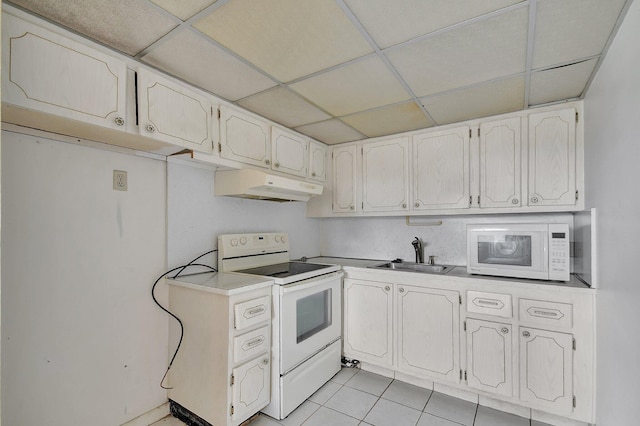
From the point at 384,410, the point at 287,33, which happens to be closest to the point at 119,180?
the point at 287,33

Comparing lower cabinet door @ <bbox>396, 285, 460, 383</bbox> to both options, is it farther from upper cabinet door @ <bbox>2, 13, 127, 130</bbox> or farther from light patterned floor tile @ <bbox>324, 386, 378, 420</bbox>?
upper cabinet door @ <bbox>2, 13, 127, 130</bbox>

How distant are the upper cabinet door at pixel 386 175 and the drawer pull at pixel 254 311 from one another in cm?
147

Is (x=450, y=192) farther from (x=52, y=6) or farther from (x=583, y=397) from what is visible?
(x=52, y=6)

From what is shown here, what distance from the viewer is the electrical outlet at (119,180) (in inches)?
72.0

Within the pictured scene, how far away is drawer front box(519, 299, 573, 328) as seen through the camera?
75.3 inches

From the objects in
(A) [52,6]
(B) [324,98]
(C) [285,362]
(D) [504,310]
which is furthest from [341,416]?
(A) [52,6]

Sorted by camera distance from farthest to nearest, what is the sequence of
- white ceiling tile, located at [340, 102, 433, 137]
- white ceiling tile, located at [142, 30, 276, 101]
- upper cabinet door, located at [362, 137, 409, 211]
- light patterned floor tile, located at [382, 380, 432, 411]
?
upper cabinet door, located at [362, 137, 409, 211]
white ceiling tile, located at [340, 102, 433, 137]
light patterned floor tile, located at [382, 380, 432, 411]
white ceiling tile, located at [142, 30, 276, 101]

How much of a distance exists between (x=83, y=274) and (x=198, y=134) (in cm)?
103

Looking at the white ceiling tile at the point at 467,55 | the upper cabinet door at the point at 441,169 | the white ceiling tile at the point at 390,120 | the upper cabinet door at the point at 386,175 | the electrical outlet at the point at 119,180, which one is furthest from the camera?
the upper cabinet door at the point at 386,175

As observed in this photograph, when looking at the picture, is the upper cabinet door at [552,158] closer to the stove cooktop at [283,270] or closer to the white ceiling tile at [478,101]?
the white ceiling tile at [478,101]

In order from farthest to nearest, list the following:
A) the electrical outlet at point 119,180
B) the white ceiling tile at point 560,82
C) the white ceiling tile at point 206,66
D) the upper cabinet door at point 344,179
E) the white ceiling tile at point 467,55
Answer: the upper cabinet door at point 344,179 → the electrical outlet at point 119,180 → the white ceiling tile at point 560,82 → the white ceiling tile at point 206,66 → the white ceiling tile at point 467,55

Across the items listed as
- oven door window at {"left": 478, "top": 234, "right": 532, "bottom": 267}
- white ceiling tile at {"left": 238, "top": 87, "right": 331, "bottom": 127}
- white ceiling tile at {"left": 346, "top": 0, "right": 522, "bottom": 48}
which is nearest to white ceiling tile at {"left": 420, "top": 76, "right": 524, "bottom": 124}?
white ceiling tile at {"left": 346, "top": 0, "right": 522, "bottom": 48}

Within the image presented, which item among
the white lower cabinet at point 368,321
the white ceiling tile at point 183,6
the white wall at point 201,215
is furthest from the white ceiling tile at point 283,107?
the white lower cabinet at point 368,321

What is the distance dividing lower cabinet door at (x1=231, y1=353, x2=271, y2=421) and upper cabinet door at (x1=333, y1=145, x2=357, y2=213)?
160cm
